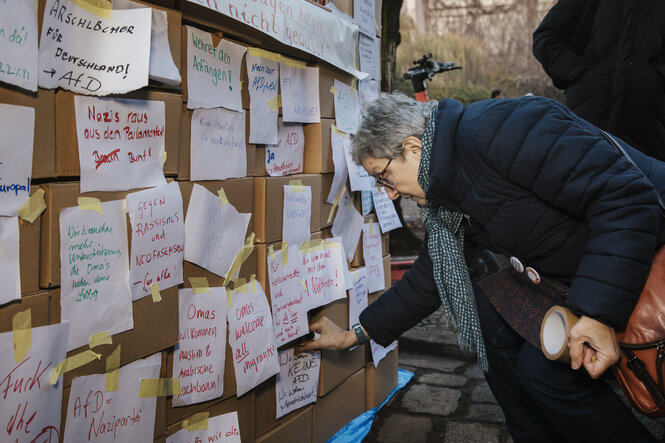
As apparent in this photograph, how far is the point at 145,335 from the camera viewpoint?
1780 millimetres

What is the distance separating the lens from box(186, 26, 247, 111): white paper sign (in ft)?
6.23

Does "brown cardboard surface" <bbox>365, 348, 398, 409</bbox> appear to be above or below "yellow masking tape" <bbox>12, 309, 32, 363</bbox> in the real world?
below

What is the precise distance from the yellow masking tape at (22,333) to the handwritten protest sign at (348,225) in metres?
1.52

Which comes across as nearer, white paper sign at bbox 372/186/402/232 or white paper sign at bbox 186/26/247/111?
white paper sign at bbox 186/26/247/111

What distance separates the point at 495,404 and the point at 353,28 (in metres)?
2.00

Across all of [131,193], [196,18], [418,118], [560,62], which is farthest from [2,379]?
[560,62]

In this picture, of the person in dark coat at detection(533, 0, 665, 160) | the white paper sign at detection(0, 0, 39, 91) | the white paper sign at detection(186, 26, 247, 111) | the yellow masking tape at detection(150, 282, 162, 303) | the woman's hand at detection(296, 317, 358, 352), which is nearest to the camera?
the white paper sign at detection(0, 0, 39, 91)

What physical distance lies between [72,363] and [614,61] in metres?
3.11

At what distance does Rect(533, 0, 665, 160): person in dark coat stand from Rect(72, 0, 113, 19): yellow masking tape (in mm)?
2711

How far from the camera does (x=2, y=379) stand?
4.57 ft

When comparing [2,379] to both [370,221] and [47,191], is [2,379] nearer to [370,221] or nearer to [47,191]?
[47,191]

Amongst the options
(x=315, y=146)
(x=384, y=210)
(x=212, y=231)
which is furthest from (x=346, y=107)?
(x=212, y=231)

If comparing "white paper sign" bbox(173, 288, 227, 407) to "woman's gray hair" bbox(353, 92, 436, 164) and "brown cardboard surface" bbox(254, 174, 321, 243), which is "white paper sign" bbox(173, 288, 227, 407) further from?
"woman's gray hair" bbox(353, 92, 436, 164)

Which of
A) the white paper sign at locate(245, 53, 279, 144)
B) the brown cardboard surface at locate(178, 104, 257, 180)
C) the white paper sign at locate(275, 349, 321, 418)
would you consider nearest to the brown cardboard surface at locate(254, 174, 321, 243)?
the white paper sign at locate(245, 53, 279, 144)
